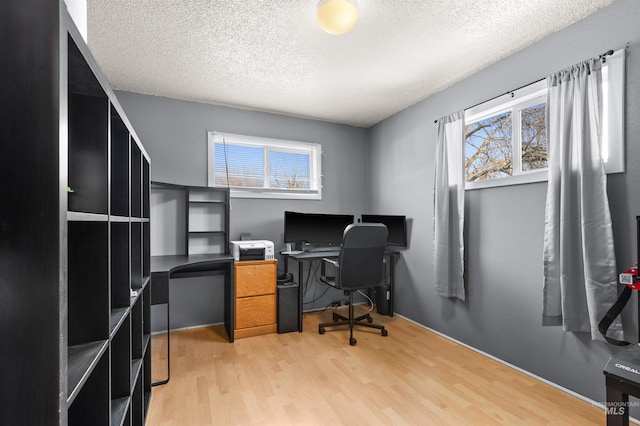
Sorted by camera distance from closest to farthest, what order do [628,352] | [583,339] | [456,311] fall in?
[628,352], [583,339], [456,311]

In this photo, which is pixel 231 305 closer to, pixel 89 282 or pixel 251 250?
pixel 251 250

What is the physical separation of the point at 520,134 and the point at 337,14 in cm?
183

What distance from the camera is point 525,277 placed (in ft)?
7.66

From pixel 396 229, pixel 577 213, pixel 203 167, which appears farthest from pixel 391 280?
pixel 203 167

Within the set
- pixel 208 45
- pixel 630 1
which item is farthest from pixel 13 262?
pixel 630 1

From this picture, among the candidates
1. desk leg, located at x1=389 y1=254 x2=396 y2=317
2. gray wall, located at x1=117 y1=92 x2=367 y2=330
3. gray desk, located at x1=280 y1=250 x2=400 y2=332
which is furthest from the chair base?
gray wall, located at x1=117 y1=92 x2=367 y2=330

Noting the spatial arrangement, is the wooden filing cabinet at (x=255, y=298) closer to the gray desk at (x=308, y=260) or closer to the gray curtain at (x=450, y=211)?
the gray desk at (x=308, y=260)

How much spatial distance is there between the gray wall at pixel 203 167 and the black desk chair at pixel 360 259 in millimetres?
995

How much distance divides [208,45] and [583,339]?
340cm

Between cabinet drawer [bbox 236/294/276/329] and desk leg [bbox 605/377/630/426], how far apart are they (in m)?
2.56

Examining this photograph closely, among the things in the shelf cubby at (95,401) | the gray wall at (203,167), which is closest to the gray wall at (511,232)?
the gray wall at (203,167)

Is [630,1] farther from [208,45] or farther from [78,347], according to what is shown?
[78,347]

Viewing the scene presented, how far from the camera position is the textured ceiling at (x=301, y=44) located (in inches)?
74.9

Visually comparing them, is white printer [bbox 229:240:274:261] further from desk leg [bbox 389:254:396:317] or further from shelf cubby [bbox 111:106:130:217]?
shelf cubby [bbox 111:106:130:217]
